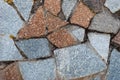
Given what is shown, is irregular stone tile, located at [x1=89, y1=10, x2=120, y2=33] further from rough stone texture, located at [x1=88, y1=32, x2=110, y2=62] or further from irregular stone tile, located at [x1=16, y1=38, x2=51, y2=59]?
irregular stone tile, located at [x1=16, y1=38, x2=51, y2=59]

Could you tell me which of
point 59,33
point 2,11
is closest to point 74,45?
point 59,33

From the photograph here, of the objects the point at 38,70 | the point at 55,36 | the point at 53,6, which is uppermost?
the point at 53,6

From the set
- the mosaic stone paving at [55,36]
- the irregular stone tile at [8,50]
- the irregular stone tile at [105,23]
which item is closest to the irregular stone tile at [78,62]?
the mosaic stone paving at [55,36]

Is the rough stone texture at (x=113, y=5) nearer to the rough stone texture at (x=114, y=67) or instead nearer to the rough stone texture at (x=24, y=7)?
the rough stone texture at (x=114, y=67)

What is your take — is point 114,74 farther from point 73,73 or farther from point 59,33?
point 59,33

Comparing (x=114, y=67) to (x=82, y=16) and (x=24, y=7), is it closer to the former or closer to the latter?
(x=82, y=16)

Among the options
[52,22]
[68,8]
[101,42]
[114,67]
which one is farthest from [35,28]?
[114,67]
